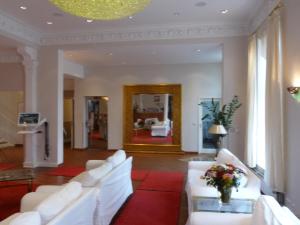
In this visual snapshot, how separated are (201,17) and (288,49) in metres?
2.78

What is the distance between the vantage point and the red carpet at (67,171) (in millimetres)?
6520

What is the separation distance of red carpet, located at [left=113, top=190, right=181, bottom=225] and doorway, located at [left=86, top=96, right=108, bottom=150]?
5.97 meters

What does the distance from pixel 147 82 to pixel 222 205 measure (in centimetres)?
767

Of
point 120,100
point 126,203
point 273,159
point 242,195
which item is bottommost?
point 126,203

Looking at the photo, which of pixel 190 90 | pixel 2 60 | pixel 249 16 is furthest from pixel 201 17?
pixel 2 60

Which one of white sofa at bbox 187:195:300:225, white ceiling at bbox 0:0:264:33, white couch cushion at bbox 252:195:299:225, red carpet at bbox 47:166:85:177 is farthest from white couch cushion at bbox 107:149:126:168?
white ceiling at bbox 0:0:264:33

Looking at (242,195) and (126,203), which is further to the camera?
A: (126,203)

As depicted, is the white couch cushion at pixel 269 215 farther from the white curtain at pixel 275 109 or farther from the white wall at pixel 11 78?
the white wall at pixel 11 78

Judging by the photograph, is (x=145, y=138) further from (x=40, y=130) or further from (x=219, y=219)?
(x=219, y=219)

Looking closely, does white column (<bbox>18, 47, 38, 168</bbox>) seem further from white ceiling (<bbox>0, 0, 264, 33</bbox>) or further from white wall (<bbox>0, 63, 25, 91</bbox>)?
white wall (<bbox>0, 63, 25, 91</bbox>)

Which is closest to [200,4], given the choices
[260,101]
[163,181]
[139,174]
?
[260,101]

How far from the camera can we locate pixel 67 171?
683 cm

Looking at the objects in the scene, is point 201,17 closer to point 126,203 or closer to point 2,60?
point 126,203

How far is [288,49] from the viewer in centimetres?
374
